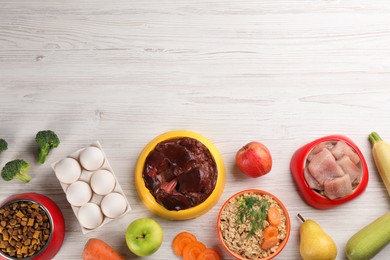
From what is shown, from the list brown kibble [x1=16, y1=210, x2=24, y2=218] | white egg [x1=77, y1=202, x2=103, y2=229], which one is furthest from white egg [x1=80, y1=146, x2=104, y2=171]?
brown kibble [x1=16, y1=210, x2=24, y2=218]

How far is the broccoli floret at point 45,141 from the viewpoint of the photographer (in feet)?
5.31

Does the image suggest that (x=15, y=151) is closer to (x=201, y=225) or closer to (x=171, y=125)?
(x=171, y=125)

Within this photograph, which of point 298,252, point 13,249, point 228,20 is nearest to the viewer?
point 13,249

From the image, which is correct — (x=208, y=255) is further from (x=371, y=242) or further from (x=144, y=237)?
(x=371, y=242)

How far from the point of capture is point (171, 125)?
1.72 meters

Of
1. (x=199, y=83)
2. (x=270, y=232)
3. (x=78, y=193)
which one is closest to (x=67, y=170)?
(x=78, y=193)

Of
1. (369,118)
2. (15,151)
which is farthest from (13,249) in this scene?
(369,118)

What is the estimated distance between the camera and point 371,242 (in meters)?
1.60

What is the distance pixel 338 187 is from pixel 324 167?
72 millimetres

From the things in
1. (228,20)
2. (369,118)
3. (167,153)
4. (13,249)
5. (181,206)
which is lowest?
(13,249)

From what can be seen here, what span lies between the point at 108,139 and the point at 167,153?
0.24 meters

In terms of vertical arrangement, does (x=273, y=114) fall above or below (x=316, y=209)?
above

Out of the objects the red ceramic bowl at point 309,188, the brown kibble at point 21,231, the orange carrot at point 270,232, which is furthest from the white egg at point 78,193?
the red ceramic bowl at point 309,188

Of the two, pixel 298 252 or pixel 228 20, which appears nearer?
pixel 298 252
